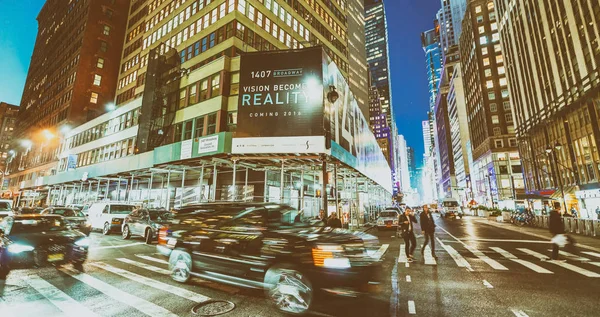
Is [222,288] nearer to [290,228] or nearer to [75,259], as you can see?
[290,228]

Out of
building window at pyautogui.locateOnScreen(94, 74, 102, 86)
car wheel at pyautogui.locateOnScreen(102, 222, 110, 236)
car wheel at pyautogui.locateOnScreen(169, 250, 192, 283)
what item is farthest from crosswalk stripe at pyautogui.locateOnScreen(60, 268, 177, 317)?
building window at pyautogui.locateOnScreen(94, 74, 102, 86)

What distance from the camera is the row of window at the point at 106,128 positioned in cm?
2862

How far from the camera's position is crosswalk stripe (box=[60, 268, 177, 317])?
15.9 ft

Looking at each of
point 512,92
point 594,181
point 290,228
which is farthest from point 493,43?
point 290,228

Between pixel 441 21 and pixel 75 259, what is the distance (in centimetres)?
23598

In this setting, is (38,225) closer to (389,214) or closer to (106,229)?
(106,229)

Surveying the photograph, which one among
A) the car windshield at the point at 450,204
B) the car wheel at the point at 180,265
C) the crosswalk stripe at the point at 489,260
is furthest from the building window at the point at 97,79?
the car windshield at the point at 450,204

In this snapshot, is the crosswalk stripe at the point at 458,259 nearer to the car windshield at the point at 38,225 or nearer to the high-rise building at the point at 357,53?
the car windshield at the point at 38,225

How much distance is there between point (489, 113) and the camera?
249 ft

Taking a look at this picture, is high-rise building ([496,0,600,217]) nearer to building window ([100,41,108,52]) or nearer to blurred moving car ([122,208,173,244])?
blurred moving car ([122,208,173,244])

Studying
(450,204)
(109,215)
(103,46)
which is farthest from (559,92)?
(103,46)

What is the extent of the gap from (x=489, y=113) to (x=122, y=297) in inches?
3592

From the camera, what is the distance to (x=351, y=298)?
4.54 m

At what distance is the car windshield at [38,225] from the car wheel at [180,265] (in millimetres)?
4928
